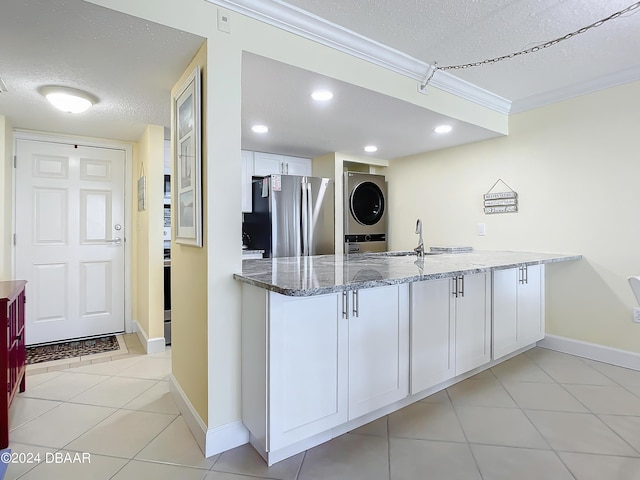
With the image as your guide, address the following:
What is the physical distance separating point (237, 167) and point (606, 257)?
9.87ft

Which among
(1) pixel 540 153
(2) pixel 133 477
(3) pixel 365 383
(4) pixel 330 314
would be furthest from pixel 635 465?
(1) pixel 540 153

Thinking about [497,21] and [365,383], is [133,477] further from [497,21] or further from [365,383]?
[497,21]

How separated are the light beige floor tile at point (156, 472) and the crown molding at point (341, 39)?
221 centimetres

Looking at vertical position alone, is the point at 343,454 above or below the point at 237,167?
below

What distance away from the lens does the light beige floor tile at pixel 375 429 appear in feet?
6.06

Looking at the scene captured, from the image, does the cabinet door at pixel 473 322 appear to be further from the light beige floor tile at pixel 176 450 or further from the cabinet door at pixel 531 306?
the light beige floor tile at pixel 176 450

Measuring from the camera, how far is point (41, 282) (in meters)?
3.32

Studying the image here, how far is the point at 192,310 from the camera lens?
1916mm

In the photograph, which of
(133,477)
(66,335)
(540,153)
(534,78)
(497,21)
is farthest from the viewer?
(66,335)

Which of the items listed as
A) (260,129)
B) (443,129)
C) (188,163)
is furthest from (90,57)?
(443,129)

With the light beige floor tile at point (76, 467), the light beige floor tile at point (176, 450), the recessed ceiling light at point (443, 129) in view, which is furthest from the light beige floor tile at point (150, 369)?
the recessed ceiling light at point (443, 129)

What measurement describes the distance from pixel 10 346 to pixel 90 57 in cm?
160

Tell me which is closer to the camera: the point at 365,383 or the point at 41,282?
the point at 365,383

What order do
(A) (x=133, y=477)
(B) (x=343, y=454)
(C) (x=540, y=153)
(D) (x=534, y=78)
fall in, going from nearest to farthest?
(A) (x=133, y=477), (B) (x=343, y=454), (D) (x=534, y=78), (C) (x=540, y=153)
